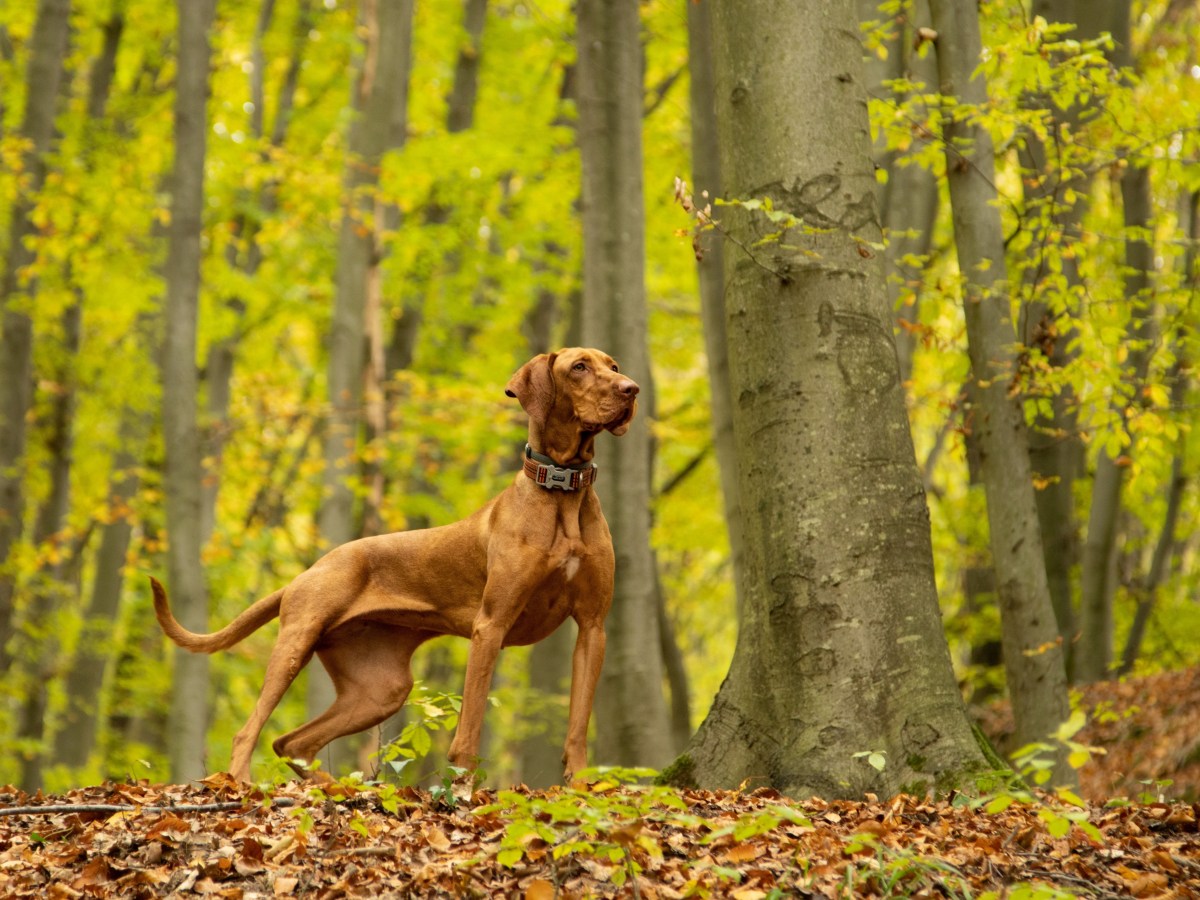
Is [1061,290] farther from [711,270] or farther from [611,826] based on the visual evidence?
[611,826]

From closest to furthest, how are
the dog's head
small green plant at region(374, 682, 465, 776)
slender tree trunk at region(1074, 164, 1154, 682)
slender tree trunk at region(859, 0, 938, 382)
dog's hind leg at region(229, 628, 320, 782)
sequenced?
small green plant at region(374, 682, 465, 776) → the dog's head → dog's hind leg at region(229, 628, 320, 782) → slender tree trunk at region(859, 0, 938, 382) → slender tree trunk at region(1074, 164, 1154, 682)

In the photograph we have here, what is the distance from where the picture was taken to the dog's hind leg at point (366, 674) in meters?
5.93

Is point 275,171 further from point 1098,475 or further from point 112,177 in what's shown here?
point 1098,475

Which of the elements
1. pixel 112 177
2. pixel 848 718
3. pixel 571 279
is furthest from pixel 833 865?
pixel 112 177

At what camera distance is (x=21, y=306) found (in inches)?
536

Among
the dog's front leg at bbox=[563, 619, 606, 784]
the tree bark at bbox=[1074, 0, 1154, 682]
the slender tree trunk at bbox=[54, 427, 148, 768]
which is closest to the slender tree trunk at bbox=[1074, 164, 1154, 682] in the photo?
the tree bark at bbox=[1074, 0, 1154, 682]

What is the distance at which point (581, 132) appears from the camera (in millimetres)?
10398

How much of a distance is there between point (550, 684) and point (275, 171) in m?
7.98

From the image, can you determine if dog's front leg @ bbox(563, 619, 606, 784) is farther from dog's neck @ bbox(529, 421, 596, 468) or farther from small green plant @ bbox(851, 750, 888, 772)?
small green plant @ bbox(851, 750, 888, 772)

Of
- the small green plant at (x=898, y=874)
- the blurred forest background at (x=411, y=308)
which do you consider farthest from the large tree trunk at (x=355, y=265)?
the small green plant at (x=898, y=874)

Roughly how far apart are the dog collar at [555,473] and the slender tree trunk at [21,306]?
1019cm

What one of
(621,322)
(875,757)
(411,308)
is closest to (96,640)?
(411,308)

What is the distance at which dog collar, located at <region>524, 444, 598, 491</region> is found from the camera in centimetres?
517

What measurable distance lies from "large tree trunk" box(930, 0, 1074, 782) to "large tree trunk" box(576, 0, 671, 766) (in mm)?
2647
